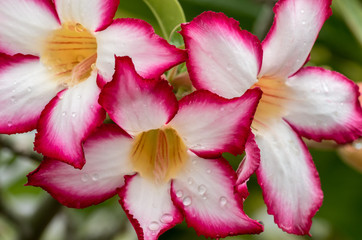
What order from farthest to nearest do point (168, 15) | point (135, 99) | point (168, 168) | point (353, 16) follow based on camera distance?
point (353, 16)
point (168, 15)
point (168, 168)
point (135, 99)

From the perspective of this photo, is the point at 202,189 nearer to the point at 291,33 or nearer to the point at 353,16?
the point at 291,33

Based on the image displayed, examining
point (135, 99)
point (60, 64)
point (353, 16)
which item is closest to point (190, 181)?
point (135, 99)

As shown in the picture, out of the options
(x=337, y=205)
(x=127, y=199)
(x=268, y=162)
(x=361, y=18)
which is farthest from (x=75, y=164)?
(x=337, y=205)

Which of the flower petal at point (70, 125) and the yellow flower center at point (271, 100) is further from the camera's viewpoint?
the yellow flower center at point (271, 100)

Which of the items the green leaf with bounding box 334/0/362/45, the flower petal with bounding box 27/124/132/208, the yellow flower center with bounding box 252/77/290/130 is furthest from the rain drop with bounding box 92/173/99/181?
the green leaf with bounding box 334/0/362/45

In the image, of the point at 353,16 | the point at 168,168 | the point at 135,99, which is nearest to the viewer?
the point at 135,99

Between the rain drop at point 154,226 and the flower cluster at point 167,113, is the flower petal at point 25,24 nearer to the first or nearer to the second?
the flower cluster at point 167,113

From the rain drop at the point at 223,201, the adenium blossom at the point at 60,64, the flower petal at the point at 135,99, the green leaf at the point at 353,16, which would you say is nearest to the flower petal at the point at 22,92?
the adenium blossom at the point at 60,64

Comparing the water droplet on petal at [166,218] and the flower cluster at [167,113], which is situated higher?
the flower cluster at [167,113]

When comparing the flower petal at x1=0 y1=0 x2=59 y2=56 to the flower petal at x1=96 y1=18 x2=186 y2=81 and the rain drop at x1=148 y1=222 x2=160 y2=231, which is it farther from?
the rain drop at x1=148 y1=222 x2=160 y2=231
